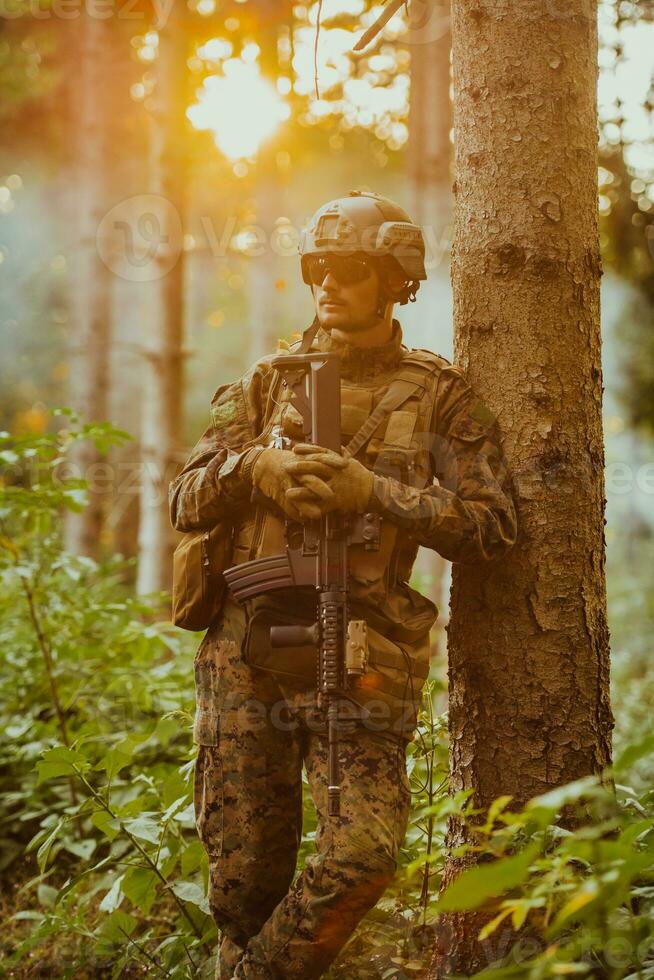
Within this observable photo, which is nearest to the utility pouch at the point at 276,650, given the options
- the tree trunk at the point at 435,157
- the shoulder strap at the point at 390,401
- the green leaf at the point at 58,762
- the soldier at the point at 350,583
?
the soldier at the point at 350,583

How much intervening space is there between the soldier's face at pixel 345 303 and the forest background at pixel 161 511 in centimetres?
123

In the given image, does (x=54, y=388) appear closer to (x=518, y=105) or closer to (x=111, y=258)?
(x=111, y=258)

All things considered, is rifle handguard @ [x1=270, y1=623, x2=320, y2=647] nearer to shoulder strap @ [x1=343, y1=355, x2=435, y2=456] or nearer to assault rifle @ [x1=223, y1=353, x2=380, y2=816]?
assault rifle @ [x1=223, y1=353, x2=380, y2=816]

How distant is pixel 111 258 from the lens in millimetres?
10750

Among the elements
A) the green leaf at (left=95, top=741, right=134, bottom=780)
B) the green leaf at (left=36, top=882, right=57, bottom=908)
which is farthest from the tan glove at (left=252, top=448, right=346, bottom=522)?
the green leaf at (left=36, top=882, right=57, bottom=908)

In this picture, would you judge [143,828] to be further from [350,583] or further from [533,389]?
[533,389]

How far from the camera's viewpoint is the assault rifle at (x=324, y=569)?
286 centimetres

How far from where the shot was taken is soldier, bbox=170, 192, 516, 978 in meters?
2.88

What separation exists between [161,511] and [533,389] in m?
5.30

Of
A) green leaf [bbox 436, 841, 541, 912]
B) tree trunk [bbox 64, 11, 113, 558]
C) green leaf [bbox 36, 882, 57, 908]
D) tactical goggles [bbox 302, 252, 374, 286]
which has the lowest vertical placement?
green leaf [bbox 36, 882, 57, 908]

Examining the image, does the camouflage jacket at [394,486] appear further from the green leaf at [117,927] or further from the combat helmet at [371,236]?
the green leaf at [117,927]

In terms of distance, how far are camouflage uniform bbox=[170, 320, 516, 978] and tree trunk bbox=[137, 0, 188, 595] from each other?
16.3 ft

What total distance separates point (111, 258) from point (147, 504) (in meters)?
3.72

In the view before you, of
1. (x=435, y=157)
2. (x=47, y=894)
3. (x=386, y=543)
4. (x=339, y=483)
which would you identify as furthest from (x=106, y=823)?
(x=435, y=157)
